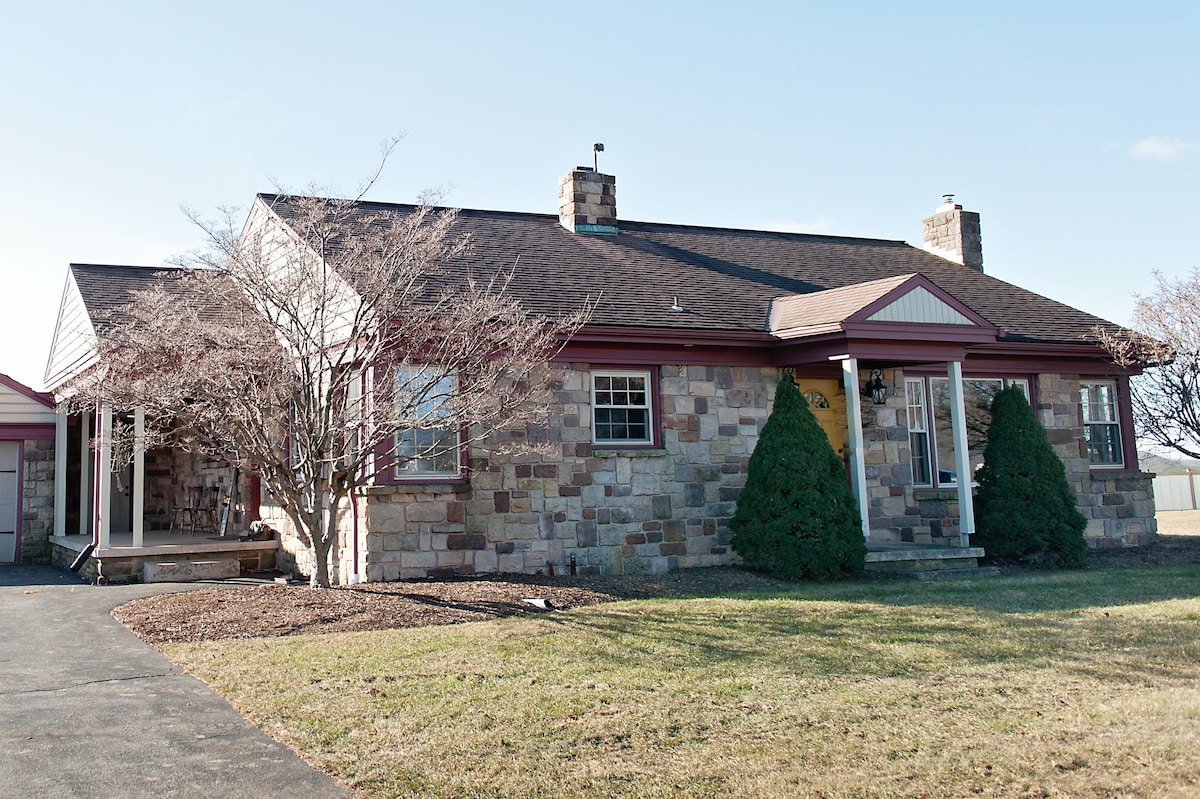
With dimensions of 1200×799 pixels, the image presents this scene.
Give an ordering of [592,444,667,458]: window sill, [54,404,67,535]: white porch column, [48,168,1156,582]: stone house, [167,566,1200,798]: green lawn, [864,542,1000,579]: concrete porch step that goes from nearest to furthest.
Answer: [167,566,1200,798]: green lawn
[48,168,1156,582]: stone house
[864,542,1000,579]: concrete porch step
[592,444,667,458]: window sill
[54,404,67,535]: white porch column

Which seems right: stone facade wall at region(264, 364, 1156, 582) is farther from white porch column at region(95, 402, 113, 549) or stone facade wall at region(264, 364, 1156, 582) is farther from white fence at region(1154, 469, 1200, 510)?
white fence at region(1154, 469, 1200, 510)

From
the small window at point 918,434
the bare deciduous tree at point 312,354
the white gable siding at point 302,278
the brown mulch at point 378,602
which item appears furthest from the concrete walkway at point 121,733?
the small window at point 918,434

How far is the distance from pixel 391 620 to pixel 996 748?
18.6 feet

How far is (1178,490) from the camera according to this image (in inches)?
1270

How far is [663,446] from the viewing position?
13805 millimetres

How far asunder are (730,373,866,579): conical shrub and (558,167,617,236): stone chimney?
220 inches

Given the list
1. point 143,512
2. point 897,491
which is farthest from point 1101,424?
point 143,512

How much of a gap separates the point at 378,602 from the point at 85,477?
376 inches

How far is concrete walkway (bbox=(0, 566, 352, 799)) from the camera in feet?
16.6

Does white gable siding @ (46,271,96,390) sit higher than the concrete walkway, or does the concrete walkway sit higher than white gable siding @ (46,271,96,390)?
white gable siding @ (46,271,96,390)

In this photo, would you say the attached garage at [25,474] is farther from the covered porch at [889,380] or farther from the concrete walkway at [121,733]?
the covered porch at [889,380]

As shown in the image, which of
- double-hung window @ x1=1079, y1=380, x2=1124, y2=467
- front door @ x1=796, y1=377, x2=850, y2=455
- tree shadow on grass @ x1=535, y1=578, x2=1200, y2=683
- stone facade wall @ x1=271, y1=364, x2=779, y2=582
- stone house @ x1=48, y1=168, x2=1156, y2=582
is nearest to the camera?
tree shadow on grass @ x1=535, y1=578, x2=1200, y2=683

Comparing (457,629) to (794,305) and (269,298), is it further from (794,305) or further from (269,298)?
(794,305)

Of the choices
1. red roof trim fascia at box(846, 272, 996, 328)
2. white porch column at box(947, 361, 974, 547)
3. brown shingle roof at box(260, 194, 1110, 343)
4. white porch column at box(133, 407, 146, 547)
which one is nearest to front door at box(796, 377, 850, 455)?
brown shingle roof at box(260, 194, 1110, 343)
